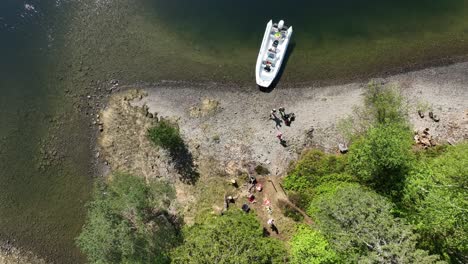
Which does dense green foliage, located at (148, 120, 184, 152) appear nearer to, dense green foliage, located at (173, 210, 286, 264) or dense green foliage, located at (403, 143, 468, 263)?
dense green foliage, located at (173, 210, 286, 264)

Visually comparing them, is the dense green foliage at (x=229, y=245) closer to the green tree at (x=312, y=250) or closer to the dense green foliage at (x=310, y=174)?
the green tree at (x=312, y=250)

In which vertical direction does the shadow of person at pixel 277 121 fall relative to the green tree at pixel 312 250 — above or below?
above

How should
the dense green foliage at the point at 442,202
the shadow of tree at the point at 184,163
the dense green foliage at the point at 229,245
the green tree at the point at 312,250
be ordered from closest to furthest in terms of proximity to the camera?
1. the dense green foliage at the point at 442,202
2. the dense green foliage at the point at 229,245
3. the green tree at the point at 312,250
4. the shadow of tree at the point at 184,163

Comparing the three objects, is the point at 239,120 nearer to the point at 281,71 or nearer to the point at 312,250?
the point at 281,71

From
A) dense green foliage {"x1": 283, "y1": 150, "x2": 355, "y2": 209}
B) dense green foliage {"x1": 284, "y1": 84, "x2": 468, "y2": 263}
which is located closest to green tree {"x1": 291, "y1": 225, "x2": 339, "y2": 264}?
dense green foliage {"x1": 284, "y1": 84, "x2": 468, "y2": 263}

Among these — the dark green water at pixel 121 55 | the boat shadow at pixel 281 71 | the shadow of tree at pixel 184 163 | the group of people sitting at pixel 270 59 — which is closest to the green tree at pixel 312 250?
the shadow of tree at pixel 184 163

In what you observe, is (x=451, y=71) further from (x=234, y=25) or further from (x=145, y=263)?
(x=145, y=263)
